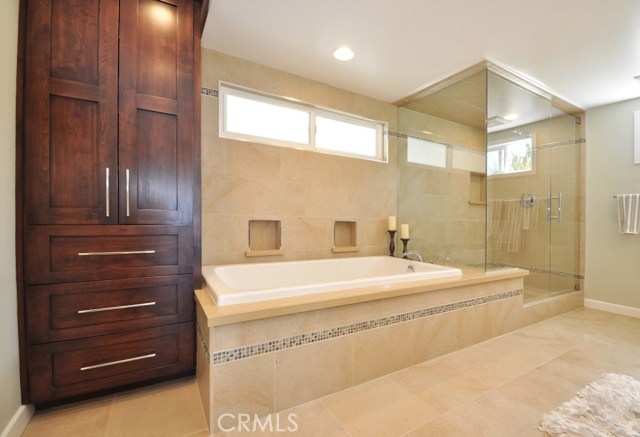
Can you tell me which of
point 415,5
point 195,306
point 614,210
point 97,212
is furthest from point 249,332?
point 614,210

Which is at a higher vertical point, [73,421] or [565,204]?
[565,204]

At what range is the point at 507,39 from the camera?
198 centimetres

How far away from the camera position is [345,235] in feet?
9.47

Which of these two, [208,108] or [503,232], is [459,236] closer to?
[503,232]

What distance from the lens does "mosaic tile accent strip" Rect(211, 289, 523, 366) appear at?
1315mm

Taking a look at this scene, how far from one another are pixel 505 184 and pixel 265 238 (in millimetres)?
2659

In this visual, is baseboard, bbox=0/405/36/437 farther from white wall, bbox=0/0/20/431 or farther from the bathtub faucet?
the bathtub faucet

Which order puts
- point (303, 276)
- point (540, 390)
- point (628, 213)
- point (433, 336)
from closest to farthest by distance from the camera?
1. point (540, 390)
2. point (433, 336)
3. point (303, 276)
4. point (628, 213)

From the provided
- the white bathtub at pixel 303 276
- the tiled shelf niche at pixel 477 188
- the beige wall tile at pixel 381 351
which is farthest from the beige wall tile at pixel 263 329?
the tiled shelf niche at pixel 477 188

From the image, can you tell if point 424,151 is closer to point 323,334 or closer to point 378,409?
point 323,334

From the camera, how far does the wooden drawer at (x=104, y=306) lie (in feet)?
4.54

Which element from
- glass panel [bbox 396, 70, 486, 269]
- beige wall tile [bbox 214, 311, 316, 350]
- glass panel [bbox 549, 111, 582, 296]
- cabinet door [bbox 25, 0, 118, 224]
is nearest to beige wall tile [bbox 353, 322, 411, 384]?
beige wall tile [bbox 214, 311, 316, 350]

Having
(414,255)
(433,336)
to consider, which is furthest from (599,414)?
(414,255)

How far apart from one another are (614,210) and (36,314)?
194 inches
